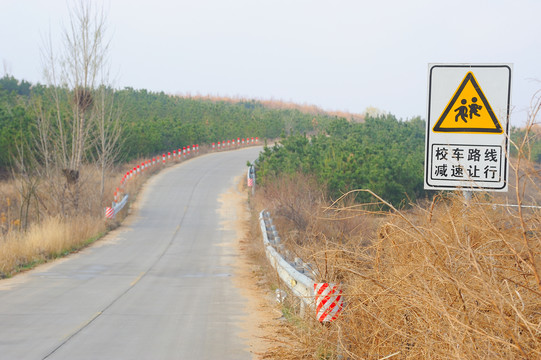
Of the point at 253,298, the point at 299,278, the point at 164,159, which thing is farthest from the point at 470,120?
the point at 164,159

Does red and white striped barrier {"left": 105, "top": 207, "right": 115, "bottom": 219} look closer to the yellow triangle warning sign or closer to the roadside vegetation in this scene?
the roadside vegetation

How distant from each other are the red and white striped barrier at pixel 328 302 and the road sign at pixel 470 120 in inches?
57.7

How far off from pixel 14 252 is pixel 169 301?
22.3ft

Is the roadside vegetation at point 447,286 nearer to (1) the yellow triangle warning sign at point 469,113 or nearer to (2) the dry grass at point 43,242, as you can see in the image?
(1) the yellow triangle warning sign at point 469,113

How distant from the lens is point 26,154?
41375 millimetres

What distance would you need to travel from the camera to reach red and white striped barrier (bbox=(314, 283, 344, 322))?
629 centimetres

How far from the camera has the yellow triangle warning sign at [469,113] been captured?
257 inches

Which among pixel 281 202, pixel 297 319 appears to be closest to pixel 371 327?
pixel 297 319

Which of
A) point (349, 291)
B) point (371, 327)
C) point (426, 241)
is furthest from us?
point (349, 291)

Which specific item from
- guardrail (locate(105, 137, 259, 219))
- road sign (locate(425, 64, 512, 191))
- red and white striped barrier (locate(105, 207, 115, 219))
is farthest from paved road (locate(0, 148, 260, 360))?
road sign (locate(425, 64, 512, 191))

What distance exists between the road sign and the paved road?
3.24m

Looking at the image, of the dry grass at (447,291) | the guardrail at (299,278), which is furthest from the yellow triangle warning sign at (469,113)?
the guardrail at (299,278)

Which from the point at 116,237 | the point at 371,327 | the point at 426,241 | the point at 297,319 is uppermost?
the point at 426,241

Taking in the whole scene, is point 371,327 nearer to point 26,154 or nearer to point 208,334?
point 208,334
